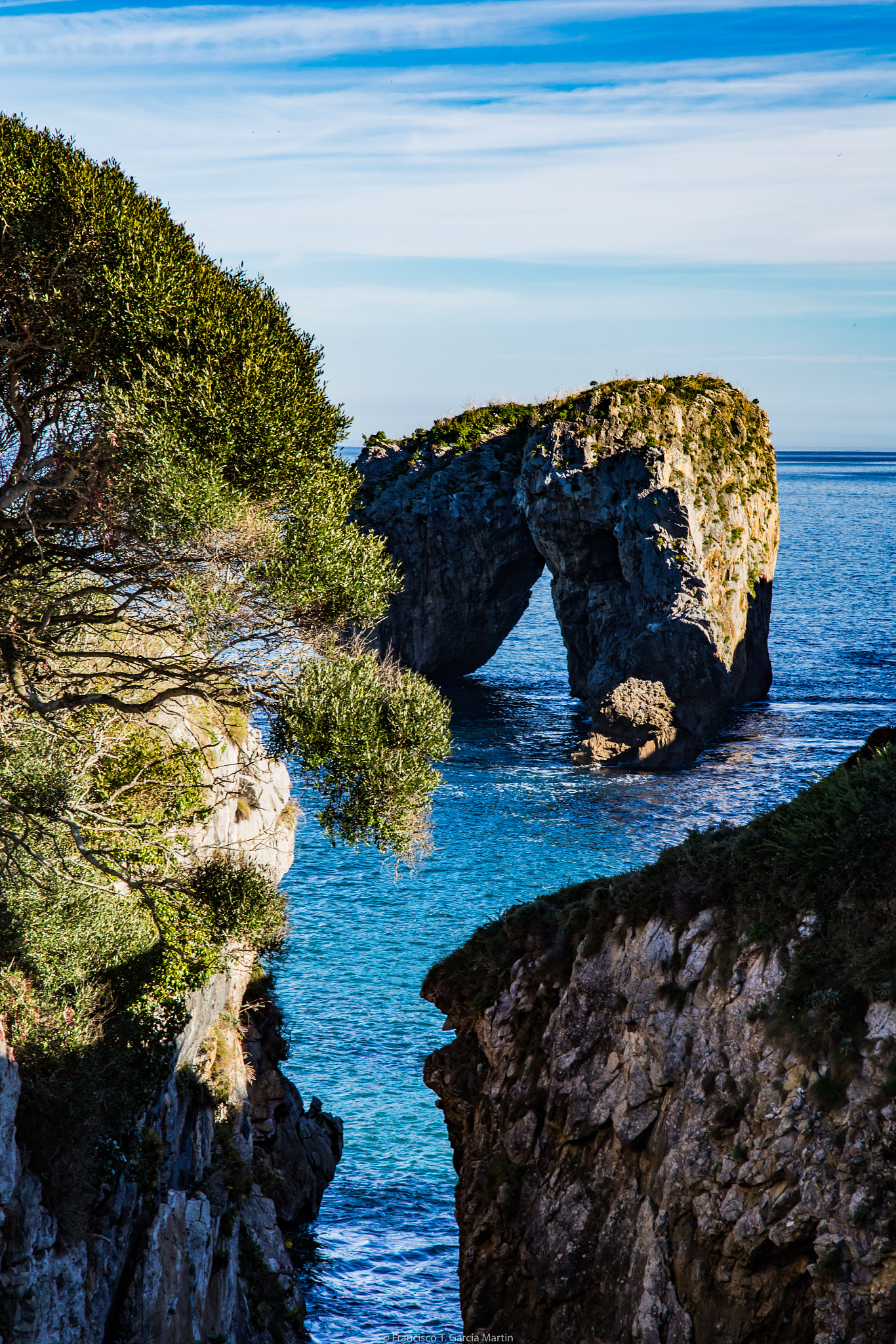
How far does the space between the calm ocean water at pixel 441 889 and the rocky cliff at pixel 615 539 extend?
433 centimetres

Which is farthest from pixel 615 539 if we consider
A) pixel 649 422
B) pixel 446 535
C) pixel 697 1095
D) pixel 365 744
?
pixel 697 1095

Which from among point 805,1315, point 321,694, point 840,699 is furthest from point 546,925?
point 840,699

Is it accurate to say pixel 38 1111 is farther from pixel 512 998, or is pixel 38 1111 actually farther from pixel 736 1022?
pixel 736 1022

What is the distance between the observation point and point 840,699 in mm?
76688

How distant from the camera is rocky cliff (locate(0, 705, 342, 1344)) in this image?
15.4 meters

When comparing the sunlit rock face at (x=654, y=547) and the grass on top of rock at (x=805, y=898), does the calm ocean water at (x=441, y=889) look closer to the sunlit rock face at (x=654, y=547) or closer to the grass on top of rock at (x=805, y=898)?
the sunlit rock face at (x=654, y=547)

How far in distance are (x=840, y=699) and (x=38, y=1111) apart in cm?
7081

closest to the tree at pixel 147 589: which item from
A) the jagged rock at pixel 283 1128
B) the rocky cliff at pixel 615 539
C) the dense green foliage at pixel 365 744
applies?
the dense green foliage at pixel 365 744

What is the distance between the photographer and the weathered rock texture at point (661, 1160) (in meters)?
13.4

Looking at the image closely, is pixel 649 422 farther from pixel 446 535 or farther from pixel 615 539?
pixel 446 535

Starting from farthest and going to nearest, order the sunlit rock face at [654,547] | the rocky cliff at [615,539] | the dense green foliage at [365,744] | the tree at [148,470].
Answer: the rocky cliff at [615,539]
the sunlit rock face at [654,547]
the dense green foliage at [365,744]
the tree at [148,470]

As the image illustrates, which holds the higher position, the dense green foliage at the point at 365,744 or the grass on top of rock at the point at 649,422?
the grass on top of rock at the point at 649,422

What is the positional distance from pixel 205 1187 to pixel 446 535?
5706cm

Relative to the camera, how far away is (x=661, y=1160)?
53.5 feet
